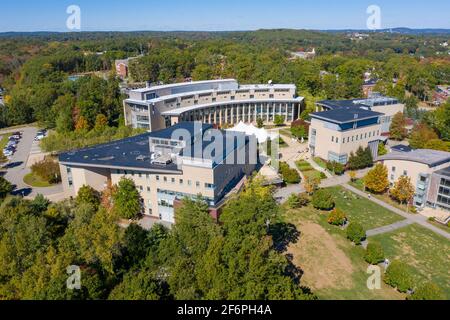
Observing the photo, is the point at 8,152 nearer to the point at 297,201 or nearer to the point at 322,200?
the point at 297,201

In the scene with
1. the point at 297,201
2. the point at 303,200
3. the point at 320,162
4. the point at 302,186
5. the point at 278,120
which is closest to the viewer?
the point at 297,201

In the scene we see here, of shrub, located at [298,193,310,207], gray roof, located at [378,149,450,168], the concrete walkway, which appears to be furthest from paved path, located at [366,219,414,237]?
the concrete walkway

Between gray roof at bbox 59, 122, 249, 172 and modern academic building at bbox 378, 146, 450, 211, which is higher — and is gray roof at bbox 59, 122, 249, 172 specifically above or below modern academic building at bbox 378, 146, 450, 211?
above

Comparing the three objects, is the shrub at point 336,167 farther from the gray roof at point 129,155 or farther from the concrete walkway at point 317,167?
the gray roof at point 129,155

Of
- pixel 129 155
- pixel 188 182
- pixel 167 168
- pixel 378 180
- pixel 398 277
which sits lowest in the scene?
pixel 398 277

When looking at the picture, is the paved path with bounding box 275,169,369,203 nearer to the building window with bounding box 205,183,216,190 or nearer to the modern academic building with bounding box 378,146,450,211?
the modern academic building with bounding box 378,146,450,211

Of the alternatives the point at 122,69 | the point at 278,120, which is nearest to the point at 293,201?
the point at 278,120

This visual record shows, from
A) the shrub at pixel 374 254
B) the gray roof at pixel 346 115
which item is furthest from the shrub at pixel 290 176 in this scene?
the shrub at pixel 374 254

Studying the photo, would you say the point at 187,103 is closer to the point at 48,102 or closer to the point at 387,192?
the point at 48,102
